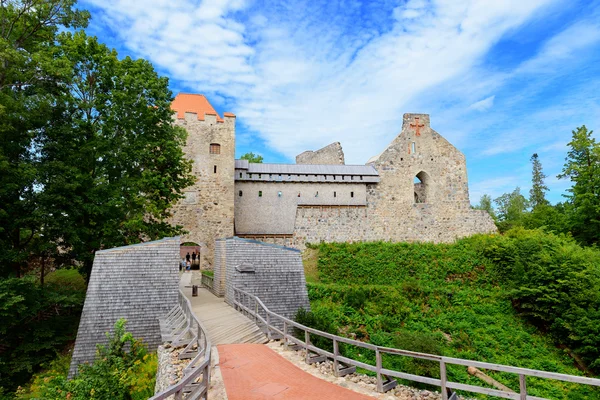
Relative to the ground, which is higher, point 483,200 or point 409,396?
point 483,200

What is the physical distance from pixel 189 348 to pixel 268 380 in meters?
2.03

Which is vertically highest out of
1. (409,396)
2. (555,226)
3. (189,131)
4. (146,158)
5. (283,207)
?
(189,131)

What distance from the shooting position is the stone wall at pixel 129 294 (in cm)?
989

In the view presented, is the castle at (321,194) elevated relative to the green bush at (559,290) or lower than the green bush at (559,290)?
elevated

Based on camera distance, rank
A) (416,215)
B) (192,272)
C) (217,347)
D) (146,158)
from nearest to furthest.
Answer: (217,347) → (146,158) → (192,272) → (416,215)

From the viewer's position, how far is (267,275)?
434 inches

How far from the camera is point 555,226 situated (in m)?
21.9

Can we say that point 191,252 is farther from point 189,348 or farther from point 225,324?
point 189,348

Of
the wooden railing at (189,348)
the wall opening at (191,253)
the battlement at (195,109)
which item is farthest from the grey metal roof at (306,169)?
the wooden railing at (189,348)

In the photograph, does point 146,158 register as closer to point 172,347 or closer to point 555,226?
point 172,347

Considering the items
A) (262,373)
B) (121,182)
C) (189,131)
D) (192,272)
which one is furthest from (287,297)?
(189,131)

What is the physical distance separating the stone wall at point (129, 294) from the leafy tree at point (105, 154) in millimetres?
2972

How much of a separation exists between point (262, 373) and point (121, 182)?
443 inches

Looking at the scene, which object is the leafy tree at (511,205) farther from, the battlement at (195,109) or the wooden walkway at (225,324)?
the wooden walkway at (225,324)
